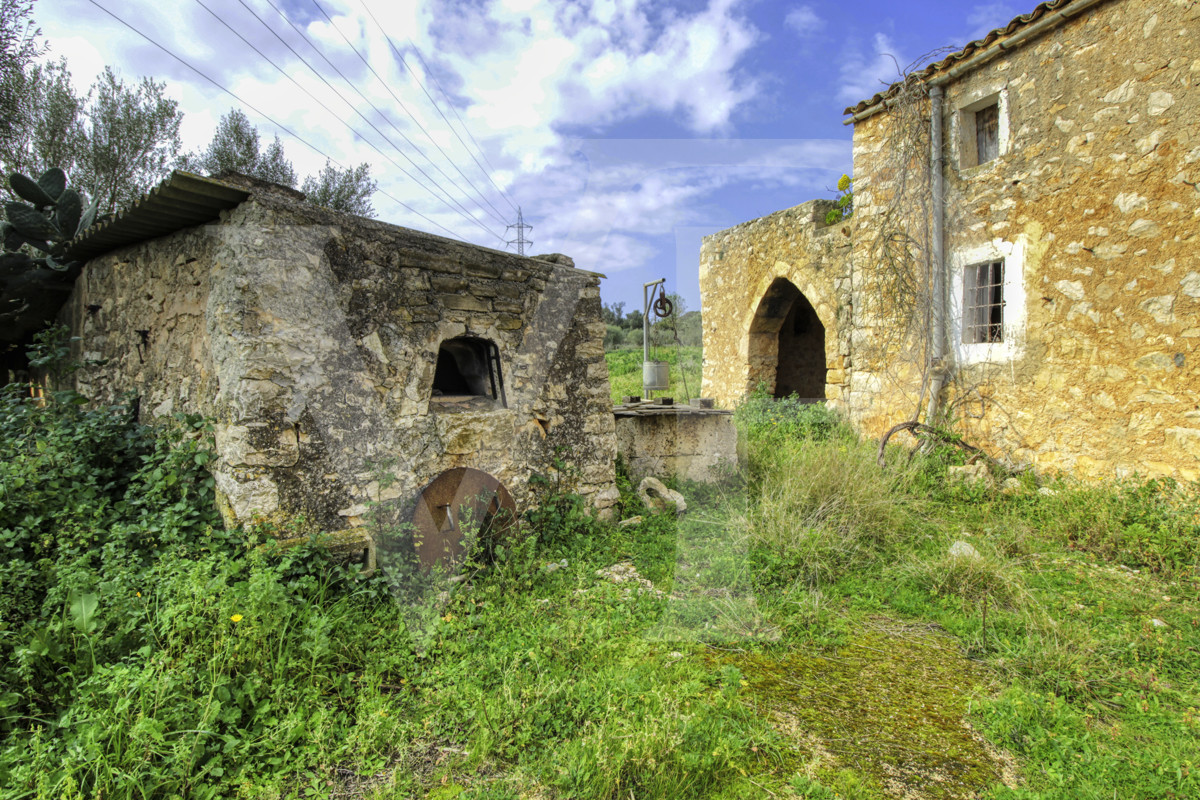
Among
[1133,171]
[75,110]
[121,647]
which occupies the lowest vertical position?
[121,647]

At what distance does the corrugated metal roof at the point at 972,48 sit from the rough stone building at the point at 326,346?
5071mm

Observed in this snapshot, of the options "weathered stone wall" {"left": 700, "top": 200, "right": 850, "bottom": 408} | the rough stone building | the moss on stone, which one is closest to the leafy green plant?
"weathered stone wall" {"left": 700, "top": 200, "right": 850, "bottom": 408}

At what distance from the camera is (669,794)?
82.7 inches

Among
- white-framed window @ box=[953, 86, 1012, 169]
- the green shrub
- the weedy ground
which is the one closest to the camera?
the weedy ground

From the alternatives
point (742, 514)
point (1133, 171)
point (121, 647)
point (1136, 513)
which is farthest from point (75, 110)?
point (1136, 513)

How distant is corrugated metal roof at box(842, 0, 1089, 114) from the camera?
5.61 m

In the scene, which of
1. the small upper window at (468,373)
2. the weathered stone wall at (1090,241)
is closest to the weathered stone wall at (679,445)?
the small upper window at (468,373)

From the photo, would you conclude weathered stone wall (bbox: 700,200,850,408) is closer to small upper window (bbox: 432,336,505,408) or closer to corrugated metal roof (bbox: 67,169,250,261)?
small upper window (bbox: 432,336,505,408)

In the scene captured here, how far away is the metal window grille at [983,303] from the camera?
6367mm

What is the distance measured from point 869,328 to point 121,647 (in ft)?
25.9

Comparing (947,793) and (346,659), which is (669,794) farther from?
(346,659)

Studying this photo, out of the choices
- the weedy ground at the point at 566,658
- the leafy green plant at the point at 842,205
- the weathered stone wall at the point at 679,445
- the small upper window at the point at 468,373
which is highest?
the leafy green plant at the point at 842,205

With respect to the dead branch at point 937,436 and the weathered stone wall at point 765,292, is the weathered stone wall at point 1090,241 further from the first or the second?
the weathered stone wall at point 765,292

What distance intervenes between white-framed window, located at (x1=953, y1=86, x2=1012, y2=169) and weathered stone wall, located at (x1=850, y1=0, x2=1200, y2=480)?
28 mm
